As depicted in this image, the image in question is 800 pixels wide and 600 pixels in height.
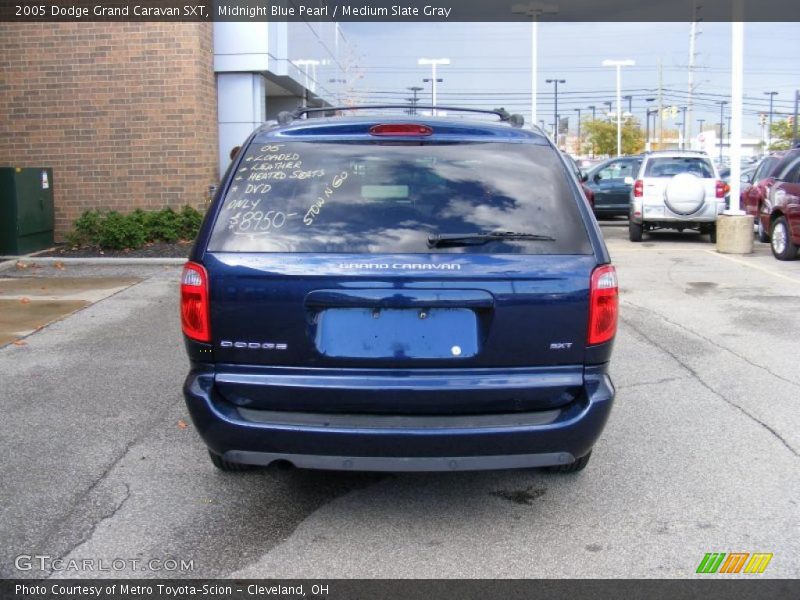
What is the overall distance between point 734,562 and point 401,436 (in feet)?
5.15

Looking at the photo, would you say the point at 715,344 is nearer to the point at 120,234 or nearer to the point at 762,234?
the point at 120,234

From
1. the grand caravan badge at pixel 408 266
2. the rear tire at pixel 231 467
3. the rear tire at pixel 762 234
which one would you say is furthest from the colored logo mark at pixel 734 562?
the rear tire at pixel 762 234

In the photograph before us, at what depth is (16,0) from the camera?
48.5 ft

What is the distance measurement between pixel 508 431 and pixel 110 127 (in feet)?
43.0

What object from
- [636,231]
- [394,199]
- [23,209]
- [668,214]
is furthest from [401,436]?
[636,231]

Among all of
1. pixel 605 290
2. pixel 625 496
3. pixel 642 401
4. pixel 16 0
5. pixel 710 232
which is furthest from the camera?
pixel 710 232

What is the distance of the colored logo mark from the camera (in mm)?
3791

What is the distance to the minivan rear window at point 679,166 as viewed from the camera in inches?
684

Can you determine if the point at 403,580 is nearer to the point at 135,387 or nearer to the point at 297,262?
the point at 297,262

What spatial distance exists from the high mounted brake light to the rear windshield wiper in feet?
1.89

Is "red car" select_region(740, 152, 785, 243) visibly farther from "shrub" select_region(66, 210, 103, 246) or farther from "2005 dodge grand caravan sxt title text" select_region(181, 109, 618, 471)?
"2005 dodge grand caravan sxt title text" select_region(181, 109, 618, 471)

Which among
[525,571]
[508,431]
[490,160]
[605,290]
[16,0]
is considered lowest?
[525,571]

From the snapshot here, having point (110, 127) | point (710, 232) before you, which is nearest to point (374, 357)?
point (110, 127)

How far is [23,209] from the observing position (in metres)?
13.7
